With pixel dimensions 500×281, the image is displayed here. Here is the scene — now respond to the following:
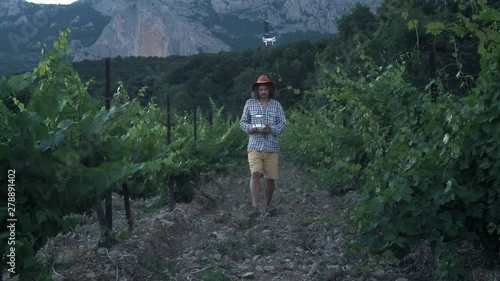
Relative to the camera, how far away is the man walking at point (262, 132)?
7371 mm

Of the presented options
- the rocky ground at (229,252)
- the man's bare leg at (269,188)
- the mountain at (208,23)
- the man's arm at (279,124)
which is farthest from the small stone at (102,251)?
the mountain at (208,23)

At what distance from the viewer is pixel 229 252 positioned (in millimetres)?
5348

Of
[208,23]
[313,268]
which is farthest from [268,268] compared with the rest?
[208,23]

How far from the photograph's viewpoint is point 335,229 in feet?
20.1

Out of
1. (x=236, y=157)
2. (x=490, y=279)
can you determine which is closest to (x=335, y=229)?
(x=490, y=279)

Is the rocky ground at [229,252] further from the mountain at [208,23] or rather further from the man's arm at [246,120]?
the mountain at [208,23]

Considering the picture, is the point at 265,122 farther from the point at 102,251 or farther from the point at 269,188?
the point at 102,251

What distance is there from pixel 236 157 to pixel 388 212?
13.2 meters

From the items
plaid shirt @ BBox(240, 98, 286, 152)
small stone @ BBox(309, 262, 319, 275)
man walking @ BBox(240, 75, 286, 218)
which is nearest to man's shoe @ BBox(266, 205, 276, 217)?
man walking @ BBox(240, 75, 286, 218)

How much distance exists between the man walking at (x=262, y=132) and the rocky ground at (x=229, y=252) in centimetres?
41

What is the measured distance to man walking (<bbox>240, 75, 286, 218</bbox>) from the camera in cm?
737

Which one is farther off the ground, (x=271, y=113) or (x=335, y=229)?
(x=271, y=113)

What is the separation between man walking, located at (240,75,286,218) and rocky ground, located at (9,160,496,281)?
414 mm

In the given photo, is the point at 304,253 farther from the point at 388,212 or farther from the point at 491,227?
the point at 491,227
